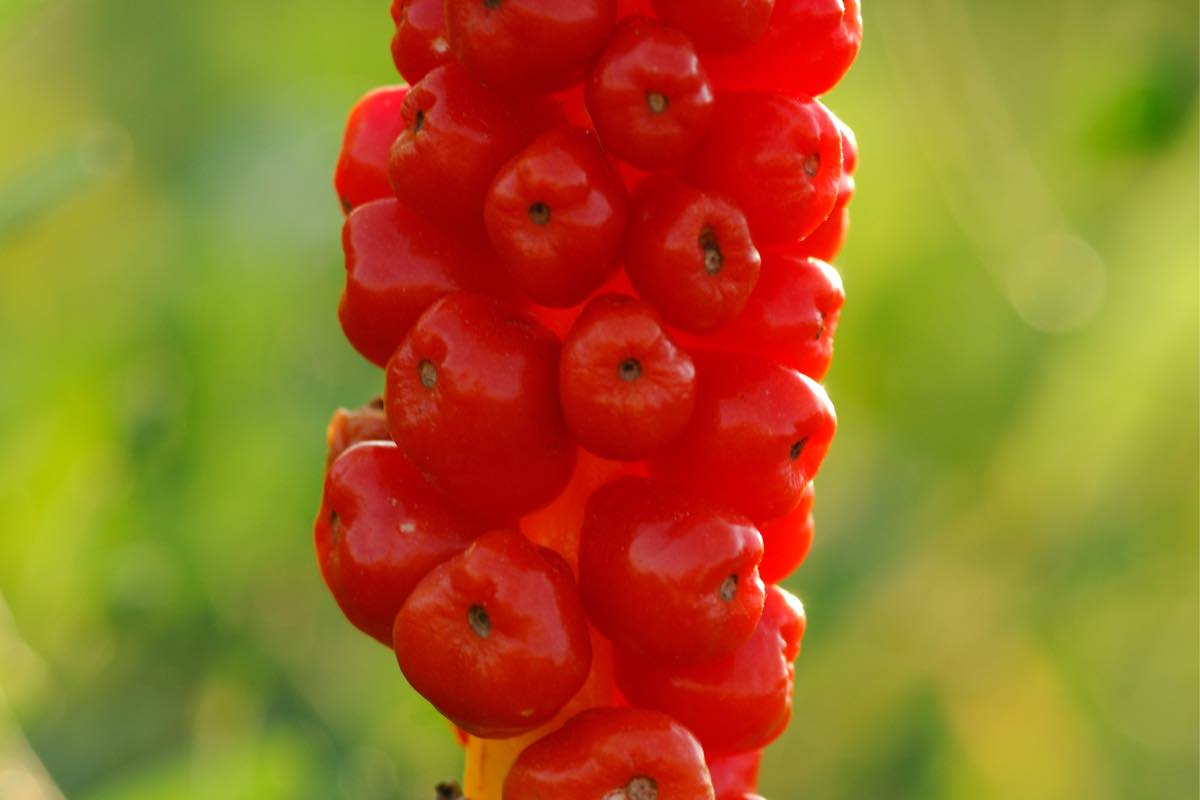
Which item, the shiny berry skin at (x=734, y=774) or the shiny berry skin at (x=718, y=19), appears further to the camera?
the shiny berry skin at (x=734, y=774)

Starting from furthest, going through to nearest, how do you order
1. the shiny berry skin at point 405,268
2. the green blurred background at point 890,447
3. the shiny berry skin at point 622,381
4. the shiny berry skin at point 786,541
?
the green blurred background at point 890,447 < the shiny berry skin at point 786,541 < the shiny berry skin at point 405,268 < the shiny berry skin at point 622,381

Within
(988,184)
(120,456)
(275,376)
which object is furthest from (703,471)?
(988,184)

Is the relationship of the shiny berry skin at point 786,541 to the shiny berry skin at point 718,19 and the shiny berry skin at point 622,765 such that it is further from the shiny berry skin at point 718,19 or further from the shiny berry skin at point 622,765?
the shiny berry skin at point 718,19

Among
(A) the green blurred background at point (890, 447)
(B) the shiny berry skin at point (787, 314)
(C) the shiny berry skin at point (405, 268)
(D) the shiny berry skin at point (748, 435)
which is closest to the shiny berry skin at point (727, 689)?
(D) the shiny berry skin at point (748, 435)

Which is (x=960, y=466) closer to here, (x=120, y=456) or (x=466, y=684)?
(x=120, y=456)

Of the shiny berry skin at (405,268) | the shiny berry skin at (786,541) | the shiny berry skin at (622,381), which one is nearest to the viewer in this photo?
the shiny berry skin at (622,381)

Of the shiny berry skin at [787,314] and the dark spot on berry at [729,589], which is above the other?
the shiny berry skin at [787,314]

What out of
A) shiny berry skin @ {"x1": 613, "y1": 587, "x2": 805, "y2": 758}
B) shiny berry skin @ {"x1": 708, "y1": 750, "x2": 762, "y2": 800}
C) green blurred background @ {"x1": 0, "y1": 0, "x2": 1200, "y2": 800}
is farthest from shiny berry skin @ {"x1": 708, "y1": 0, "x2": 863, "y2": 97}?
green blurred background @ {"x1": 0, "y1": 0, "x2": 1200, "y2": 800}

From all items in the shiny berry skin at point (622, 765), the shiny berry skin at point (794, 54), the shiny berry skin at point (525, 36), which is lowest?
the shiny berry skin at point (622, 765)
